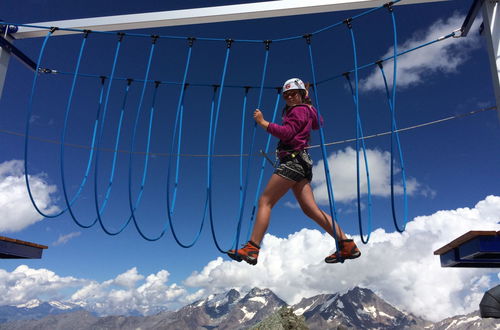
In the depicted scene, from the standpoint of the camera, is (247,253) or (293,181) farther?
(293,181)

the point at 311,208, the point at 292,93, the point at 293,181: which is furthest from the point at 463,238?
the point at 292,93

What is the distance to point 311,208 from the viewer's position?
534cm

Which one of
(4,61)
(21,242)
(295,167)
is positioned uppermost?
(4,61)

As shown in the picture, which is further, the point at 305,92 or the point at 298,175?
the point at 305,92

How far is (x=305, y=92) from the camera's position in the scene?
18.9 ft

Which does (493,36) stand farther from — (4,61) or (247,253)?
(4,61)

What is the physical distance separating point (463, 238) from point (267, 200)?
595cm

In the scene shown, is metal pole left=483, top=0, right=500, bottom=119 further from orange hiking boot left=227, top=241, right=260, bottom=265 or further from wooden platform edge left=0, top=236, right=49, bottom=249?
wooden platform edge left=0, top=236, right=49, bottom=249

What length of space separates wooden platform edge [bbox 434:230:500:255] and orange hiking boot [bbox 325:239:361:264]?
15.1 ft

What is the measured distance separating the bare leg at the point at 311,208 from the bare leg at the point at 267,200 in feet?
0.47

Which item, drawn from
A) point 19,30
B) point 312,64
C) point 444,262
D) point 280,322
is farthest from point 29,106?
point 280,322

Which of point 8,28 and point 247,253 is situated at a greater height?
point 8,28

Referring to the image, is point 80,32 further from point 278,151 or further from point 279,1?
point 278,151

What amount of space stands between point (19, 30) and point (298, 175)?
547 cm
